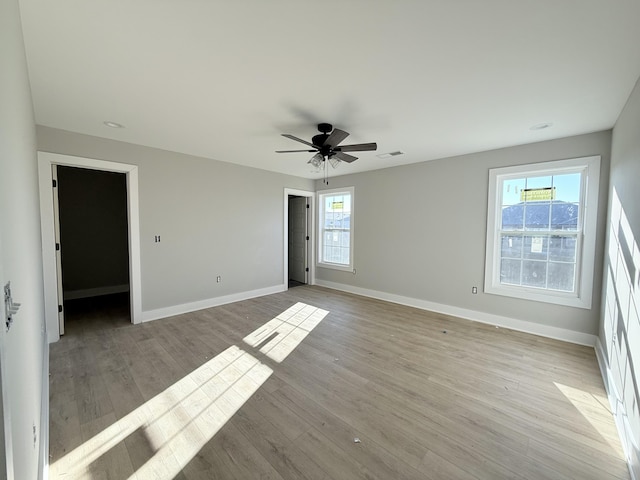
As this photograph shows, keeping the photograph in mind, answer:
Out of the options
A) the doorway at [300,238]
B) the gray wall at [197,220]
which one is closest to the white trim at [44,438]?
the gray wall at [197,220]

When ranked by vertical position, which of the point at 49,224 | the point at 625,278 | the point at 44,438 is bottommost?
the point at 44,438

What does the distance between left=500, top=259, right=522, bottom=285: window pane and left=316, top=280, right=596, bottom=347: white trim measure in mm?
520

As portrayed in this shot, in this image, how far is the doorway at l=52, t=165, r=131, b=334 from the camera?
5043mm

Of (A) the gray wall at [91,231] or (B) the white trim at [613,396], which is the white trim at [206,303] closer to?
(A) the gray wall at [91,231]

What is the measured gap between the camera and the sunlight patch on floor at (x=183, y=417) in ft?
5.24

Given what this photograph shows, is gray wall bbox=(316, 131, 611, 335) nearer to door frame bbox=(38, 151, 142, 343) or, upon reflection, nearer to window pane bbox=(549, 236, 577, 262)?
→ window pane bbox=(549, 236, 577, 262)

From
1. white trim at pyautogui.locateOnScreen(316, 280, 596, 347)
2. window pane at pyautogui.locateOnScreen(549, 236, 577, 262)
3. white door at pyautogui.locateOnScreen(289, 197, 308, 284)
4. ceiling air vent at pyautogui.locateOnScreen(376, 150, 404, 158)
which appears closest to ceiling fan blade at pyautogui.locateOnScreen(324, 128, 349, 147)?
ceiling air vent at pyautogui.locateOnScreen(376, 150, 404, 158)

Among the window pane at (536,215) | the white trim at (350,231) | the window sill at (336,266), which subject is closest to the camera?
the window pane at (536,215)

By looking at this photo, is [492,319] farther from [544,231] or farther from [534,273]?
[544,231]

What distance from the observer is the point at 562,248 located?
338cm

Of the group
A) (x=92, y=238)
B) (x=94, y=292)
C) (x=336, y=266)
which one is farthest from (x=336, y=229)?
(x=94, y=292)

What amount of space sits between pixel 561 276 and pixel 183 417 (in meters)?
4.40

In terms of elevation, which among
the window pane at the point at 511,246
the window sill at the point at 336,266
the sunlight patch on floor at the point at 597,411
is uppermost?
the window pane at the point at 511,246

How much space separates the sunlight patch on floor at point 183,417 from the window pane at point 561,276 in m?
3.41
